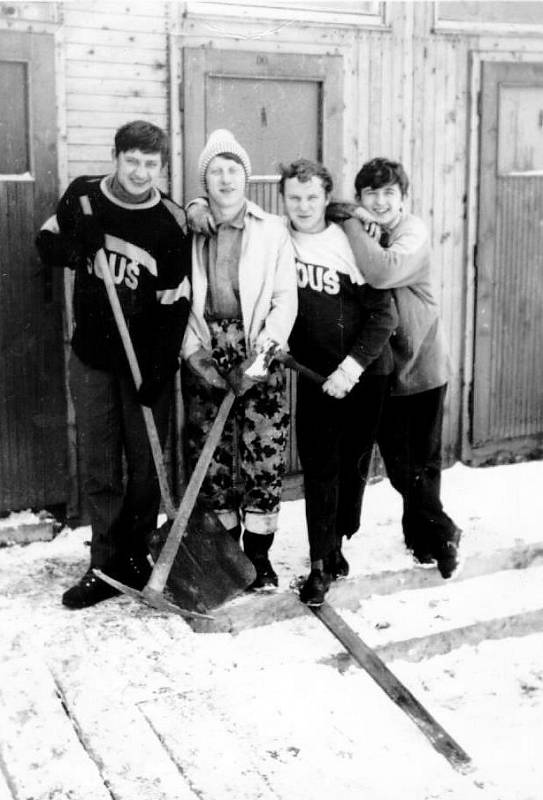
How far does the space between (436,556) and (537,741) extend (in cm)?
119

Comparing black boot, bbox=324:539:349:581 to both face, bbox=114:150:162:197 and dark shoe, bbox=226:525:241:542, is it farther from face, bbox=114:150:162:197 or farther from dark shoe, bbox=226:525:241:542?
face, bbox=114:150:162:197

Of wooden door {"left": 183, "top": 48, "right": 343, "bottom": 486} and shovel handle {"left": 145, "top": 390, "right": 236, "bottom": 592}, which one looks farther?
wooden door {"left": 183, "top": 48, "right": 343, "bottom": 486}

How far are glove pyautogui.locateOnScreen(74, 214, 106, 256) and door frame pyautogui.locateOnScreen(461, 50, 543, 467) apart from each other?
8.89 feet

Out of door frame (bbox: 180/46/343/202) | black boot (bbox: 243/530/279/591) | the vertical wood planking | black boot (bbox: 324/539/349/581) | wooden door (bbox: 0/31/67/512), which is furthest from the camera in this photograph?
door frame (bbox: 180/46/343/202)

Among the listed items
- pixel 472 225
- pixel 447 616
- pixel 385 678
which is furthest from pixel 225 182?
pixel 472 225

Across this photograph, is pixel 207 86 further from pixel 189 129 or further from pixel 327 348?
pixel 327 348

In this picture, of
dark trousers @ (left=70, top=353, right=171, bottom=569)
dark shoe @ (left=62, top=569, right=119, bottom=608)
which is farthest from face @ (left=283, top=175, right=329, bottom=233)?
dark shoe @ (left=62, top=569, right=119, bottom=608)

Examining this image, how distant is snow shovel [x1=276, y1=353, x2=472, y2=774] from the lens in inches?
137

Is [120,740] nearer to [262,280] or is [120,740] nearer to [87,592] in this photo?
[87,592]

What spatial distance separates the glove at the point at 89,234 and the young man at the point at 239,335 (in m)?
0.38

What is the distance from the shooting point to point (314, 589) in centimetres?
430

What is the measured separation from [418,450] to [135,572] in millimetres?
1340

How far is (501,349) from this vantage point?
6.28 meters

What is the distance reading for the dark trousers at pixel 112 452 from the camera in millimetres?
4160
